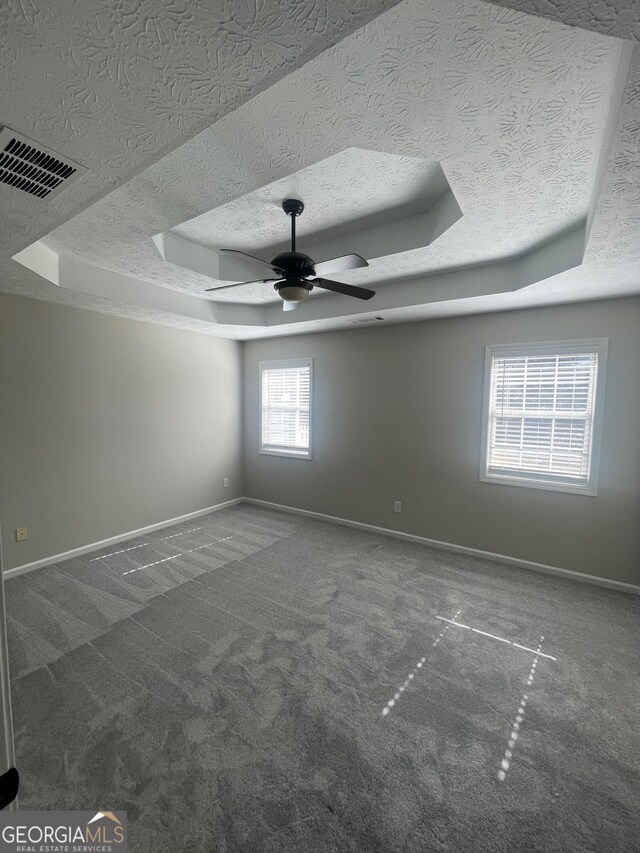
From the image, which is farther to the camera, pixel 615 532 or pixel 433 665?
pixel 615 532

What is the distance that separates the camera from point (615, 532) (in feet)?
9.98

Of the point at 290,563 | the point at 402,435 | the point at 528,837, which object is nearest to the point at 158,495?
the point at 290,563

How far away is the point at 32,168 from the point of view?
4.60 feet

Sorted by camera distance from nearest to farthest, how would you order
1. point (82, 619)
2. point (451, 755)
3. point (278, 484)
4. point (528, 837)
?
point (528, 837) → point (451, 755) → point (82, 619) → point (278, 484)

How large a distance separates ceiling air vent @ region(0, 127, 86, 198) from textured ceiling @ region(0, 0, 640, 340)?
0.06m

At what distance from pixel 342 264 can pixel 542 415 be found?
2430 mm

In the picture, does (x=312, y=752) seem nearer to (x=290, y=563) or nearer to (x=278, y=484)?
(x=290, y=563)

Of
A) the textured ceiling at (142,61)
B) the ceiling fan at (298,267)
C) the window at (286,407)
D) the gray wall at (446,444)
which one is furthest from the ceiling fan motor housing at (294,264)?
the window at (286,407)

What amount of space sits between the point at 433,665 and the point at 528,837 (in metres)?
0.85

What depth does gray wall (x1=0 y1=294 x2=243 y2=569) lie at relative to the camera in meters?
3.15

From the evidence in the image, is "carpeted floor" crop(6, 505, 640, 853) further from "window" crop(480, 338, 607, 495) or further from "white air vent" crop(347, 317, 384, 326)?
"white air vent" crop(347, 317, 384, 326)

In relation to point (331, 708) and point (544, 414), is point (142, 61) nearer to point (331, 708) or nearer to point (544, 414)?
point (331, 708)

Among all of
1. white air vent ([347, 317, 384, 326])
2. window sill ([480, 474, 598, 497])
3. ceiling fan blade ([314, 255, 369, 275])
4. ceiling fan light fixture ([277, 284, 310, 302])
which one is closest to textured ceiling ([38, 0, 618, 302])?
ceiling fan blade ([314, 255, 369, 275])

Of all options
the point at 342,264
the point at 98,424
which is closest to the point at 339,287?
the point at 342,264
